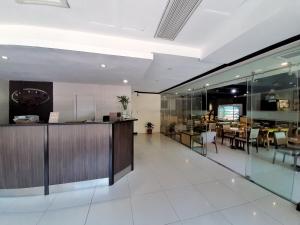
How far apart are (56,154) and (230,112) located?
1046 centimetres

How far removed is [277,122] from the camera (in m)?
3.54

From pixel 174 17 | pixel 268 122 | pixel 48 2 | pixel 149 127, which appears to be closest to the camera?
pixel 48 2

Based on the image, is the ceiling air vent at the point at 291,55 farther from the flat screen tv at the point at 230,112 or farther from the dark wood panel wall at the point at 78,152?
the flat screen tv at the point at 230,112

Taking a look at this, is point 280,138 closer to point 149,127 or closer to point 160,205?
point 160,205

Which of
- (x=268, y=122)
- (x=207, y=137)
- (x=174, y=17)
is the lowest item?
(x=207, y=137)

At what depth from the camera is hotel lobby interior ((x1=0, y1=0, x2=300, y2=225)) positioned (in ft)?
7.23

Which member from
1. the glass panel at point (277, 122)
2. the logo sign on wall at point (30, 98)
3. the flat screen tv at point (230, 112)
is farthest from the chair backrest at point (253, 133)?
the logo sign on wall at point (30, 98)

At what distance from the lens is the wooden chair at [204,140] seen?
5662 millimetres

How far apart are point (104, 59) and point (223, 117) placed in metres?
9.70

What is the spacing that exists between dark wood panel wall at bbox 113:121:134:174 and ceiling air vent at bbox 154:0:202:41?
2065 mm

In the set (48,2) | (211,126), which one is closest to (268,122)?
(211,126)

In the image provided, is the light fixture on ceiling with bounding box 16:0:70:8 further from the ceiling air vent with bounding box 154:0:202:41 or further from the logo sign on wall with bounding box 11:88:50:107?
the logo sign on wall with bounding box 11:88:50:107

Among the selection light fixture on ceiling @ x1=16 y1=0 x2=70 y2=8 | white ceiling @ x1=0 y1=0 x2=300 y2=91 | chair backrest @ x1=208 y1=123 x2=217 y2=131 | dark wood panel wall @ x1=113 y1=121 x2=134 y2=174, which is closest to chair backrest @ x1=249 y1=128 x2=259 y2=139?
white ceiling @ x1=0 y1=0 x2=300 y2=91

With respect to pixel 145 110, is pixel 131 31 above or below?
above
